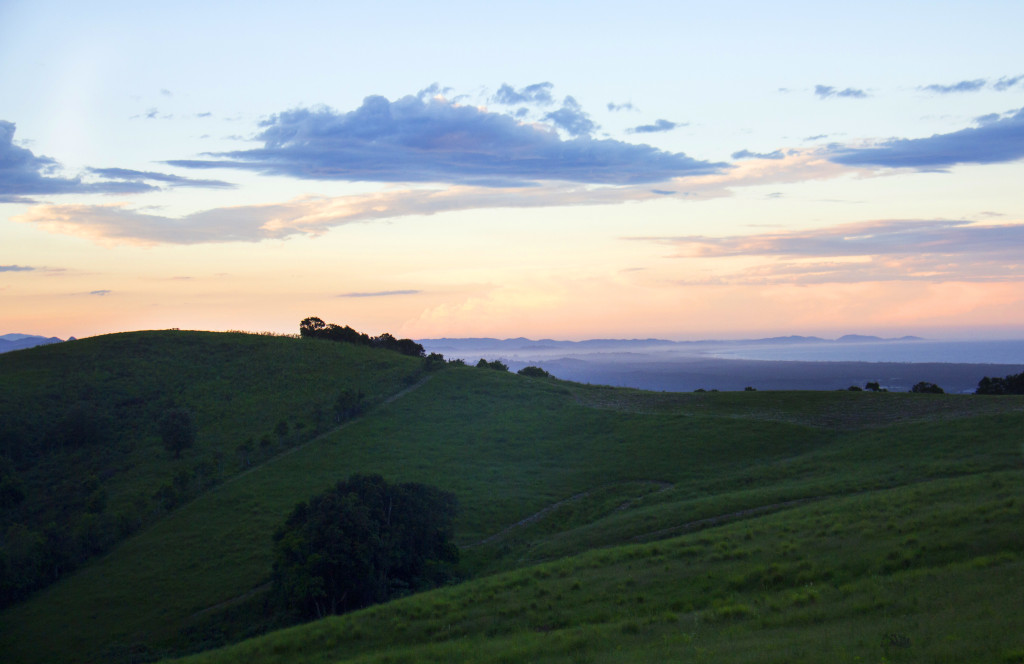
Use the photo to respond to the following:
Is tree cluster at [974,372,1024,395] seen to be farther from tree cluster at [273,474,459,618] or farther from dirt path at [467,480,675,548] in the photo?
tree cluster at [273,474,459,618]

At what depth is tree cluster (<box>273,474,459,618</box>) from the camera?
102 ft

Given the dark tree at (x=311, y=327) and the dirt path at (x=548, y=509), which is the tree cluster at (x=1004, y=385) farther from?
the dark tree at (x=311, y=327)

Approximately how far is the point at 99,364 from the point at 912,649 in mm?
102307

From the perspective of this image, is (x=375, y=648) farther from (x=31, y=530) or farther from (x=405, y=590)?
(x=31, y=530)

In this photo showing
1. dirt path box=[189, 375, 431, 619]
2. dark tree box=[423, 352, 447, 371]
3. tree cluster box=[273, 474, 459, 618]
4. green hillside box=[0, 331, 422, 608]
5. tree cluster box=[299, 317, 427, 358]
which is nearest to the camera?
tree cluster box=[273, 474, 459, 618]

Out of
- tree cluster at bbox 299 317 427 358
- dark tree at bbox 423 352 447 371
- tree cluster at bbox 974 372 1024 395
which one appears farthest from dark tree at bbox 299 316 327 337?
tree cluster at bbox 974 372 1024 395

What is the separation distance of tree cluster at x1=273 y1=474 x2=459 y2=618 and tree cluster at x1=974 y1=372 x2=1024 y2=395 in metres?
61.0

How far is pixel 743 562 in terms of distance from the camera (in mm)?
22594

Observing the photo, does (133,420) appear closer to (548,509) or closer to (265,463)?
(265,463)

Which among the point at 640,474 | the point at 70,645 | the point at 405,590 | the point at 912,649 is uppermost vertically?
the point at 912,649

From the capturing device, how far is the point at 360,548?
1241 inches

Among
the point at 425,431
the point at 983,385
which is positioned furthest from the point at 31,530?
the point at 983,385

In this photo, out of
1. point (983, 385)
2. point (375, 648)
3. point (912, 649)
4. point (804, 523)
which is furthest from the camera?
point (983, 385)

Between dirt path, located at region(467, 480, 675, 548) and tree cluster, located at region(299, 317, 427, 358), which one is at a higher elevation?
tree cluster, located at region(299, 317, 427, 358)
